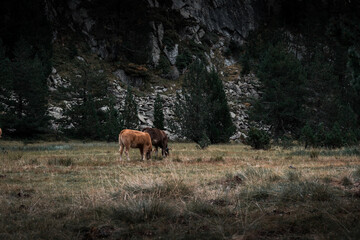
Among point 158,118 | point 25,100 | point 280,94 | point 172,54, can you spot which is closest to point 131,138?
point 25,100

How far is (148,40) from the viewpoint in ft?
202

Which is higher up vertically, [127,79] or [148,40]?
[148,40]

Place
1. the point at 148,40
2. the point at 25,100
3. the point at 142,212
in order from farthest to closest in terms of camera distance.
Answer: the point at 148,40 < the point at 25,100 < the point at 142,212

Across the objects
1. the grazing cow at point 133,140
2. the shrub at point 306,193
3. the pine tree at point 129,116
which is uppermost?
the pine tree at point 129,116

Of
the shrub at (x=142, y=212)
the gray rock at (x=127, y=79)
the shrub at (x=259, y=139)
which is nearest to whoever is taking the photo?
the shrub at (x=142, y=212)

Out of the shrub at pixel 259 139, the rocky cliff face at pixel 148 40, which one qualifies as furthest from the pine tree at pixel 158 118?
the shrub at pixel 259 139

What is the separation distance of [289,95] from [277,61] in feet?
15.4

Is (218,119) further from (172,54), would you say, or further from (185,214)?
(185,214)

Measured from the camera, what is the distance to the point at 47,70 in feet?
138

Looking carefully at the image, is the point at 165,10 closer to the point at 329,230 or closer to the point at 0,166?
the point at 0,166

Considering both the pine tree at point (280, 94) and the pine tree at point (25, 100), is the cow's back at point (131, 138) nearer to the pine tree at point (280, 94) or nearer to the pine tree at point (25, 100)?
the pine tree at point (25, 100)

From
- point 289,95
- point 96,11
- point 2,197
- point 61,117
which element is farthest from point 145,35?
point 2,197

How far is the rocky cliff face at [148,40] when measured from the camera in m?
54.4

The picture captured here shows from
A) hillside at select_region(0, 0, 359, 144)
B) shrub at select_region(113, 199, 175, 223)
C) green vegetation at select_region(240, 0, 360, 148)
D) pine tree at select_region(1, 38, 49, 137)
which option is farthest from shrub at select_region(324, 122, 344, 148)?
pine tree at select_region(1, 38, 49, 137)
